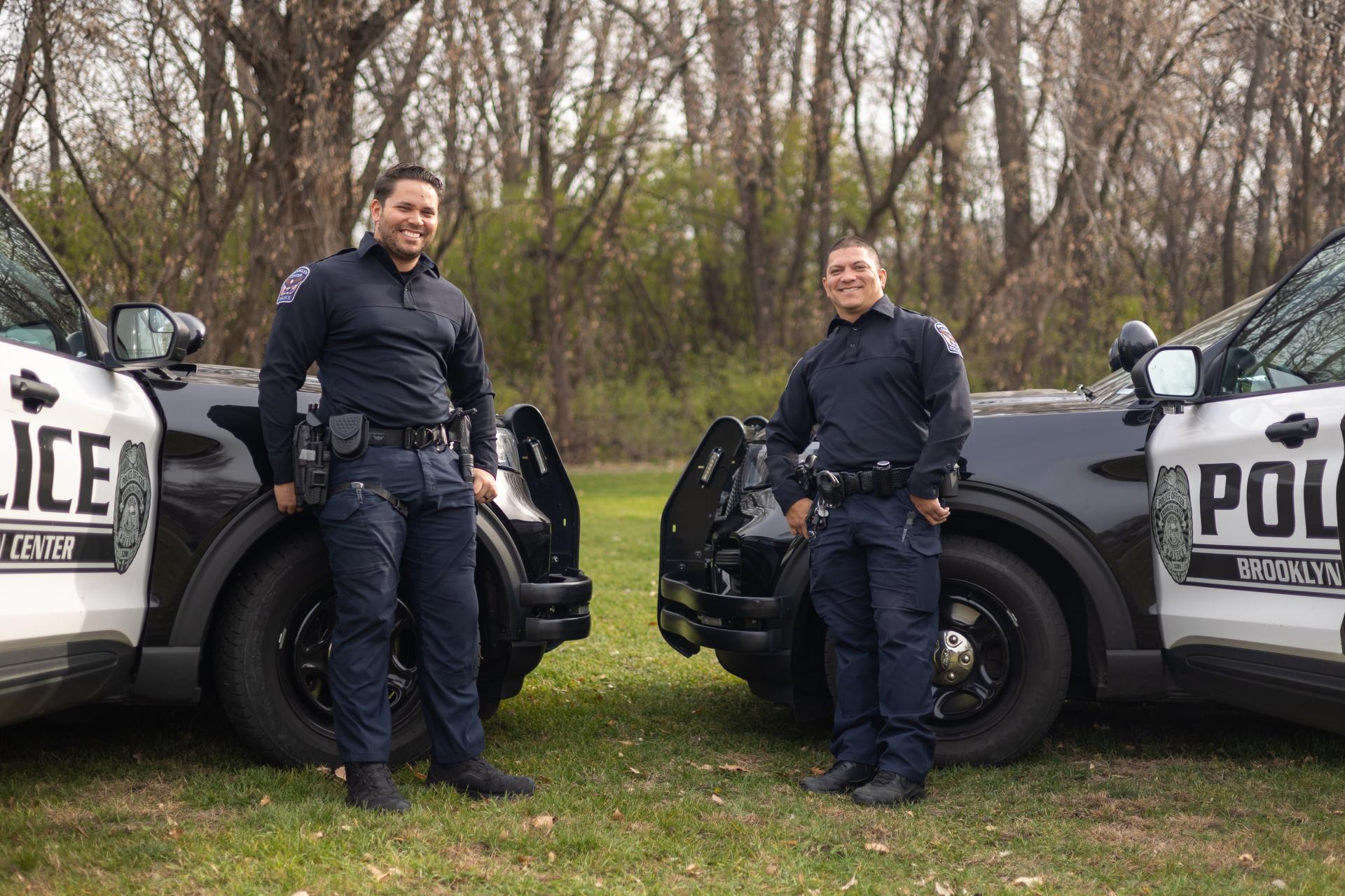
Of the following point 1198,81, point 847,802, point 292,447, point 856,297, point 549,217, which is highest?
point 1198,81

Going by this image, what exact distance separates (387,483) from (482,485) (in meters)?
0.37

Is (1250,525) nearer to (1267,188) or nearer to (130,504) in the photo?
(130,504)

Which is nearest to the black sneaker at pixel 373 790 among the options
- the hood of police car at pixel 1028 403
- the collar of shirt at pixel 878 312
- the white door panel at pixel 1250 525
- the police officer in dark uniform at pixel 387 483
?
the police officer in dark uniform at pixel 387 483

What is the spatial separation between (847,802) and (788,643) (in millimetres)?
590

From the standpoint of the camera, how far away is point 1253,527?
3.69 meters

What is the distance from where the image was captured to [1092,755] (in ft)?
14.8

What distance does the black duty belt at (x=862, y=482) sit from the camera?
410cm

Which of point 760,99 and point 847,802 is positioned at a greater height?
point 760,99

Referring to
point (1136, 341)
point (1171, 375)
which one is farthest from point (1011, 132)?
point (1171, 375)

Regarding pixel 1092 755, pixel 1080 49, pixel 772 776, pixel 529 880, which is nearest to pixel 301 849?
pixel 529 880

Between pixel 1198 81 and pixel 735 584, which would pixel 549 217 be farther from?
pixel 735 584

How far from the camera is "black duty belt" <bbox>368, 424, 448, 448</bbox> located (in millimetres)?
3900

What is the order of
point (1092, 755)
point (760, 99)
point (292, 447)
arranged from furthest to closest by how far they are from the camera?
1. point (760, 99)
2. point (1092, 755)
3. point (292, 447)

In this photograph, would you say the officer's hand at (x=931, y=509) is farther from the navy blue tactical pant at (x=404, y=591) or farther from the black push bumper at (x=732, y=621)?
the navy blue tactical pant at (x=404, y=591)
